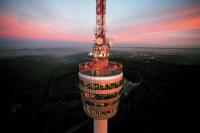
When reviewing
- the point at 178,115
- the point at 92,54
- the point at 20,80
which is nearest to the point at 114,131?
the point at 178,115

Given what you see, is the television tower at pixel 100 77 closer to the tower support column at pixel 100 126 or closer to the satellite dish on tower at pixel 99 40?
the satellite dish on tower at pixel 99 40

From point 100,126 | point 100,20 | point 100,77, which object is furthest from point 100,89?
point 100,20

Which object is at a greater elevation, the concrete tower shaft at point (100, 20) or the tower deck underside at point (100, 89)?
the concrete tower shaft at point (100, 20)

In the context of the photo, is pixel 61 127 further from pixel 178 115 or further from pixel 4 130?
pixel 178 115

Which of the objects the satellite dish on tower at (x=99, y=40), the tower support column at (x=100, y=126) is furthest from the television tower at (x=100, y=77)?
the tower support column at (x=100, y=126)

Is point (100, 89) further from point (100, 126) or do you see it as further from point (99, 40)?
point (100, 126)

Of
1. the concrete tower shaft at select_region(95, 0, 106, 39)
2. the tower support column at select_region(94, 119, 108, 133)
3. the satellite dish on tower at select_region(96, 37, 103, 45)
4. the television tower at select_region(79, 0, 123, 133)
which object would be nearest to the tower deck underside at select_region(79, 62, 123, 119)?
the television tower at select_region(79, 0, 123, 133)

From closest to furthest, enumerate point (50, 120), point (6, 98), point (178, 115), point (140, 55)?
point (50, 120)
point (178, 115)
point (6, 98)
point (140, 55)

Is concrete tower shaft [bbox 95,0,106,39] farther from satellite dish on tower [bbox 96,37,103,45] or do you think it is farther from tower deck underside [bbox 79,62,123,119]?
tower deck underside [bbox 79,62,123,119]
